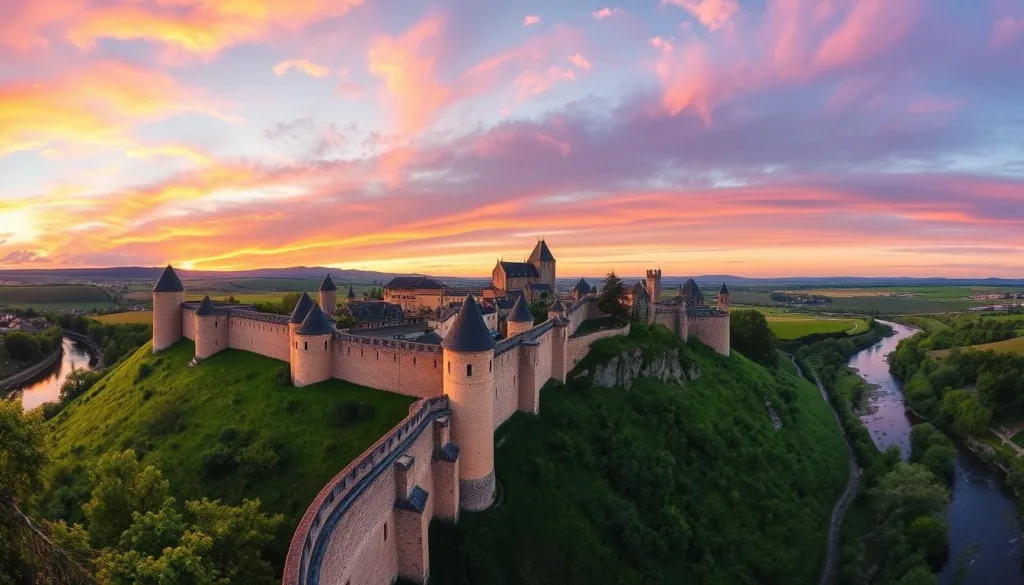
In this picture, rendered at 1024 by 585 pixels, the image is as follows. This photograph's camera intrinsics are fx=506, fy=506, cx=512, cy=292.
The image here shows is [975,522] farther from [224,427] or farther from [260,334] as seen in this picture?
[260,334]

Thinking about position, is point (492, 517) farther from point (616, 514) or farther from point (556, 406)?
point (556, 406)

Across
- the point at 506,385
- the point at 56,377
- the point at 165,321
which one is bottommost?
the point at 56,377

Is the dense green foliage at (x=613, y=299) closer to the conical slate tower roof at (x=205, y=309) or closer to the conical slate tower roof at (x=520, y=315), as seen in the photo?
the conical slate tower roof at (x=520, y=315)

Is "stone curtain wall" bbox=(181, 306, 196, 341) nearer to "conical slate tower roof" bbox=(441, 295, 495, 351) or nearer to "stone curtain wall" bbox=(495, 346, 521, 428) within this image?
"stone curtain wall" bbox=(495, 346, 521, 428)

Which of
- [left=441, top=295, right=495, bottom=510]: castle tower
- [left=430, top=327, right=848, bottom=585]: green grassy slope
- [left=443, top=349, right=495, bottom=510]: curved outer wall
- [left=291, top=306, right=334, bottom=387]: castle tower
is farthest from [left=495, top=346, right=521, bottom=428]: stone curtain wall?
[left=291, top=306, right=334, bottom=387]: castle tower

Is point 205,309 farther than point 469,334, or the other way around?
point 205,309

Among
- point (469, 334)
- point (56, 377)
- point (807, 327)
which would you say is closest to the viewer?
point (469, 334)

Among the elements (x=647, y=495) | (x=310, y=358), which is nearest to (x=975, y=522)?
(x=647, y=495)
